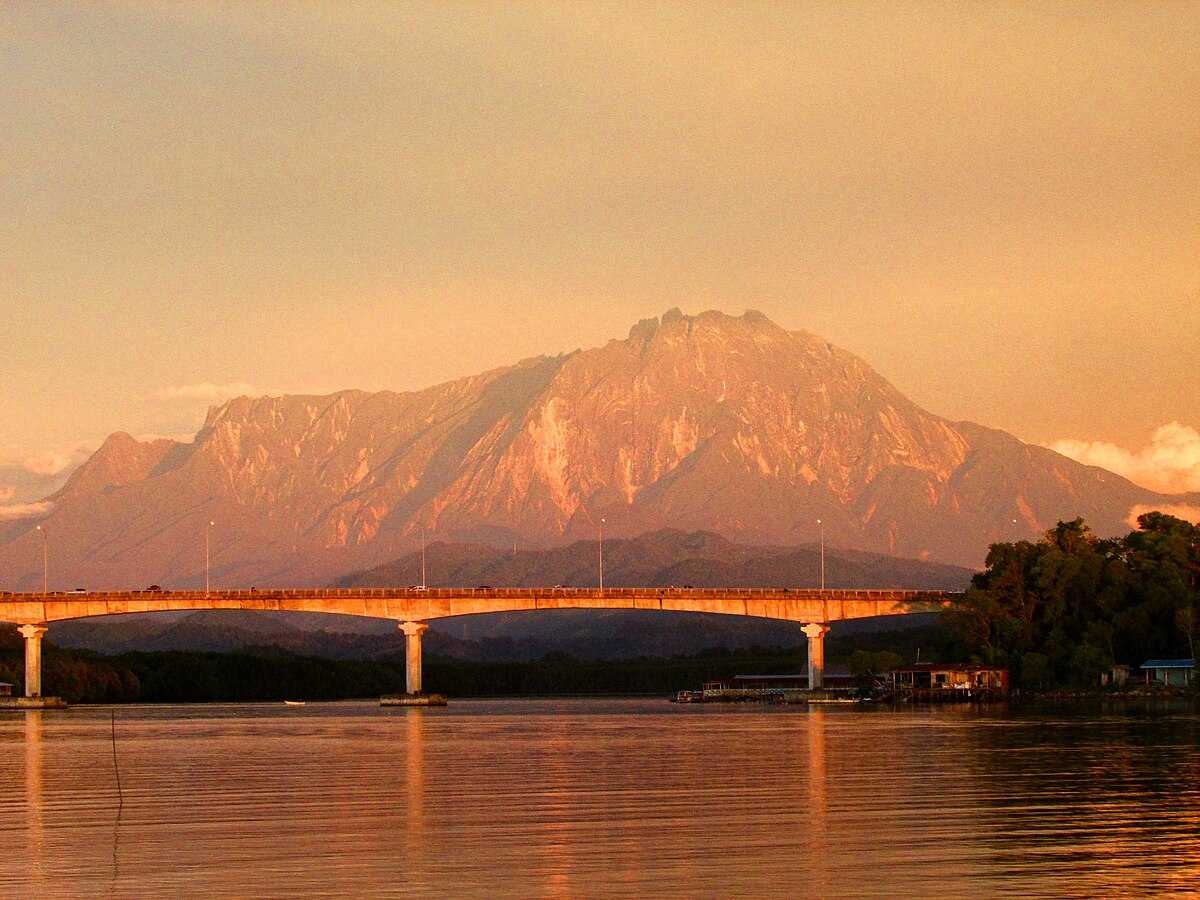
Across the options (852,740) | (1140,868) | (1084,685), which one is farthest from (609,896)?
(1084,685)

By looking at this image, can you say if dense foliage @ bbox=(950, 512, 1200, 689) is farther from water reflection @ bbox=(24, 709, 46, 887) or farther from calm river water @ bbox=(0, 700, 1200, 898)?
water reflection @ bbox=(24, 709, 46, 887)

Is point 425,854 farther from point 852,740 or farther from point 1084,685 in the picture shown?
point 1084,685

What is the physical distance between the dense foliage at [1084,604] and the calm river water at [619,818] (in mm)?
78925

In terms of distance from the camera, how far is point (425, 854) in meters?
37.7

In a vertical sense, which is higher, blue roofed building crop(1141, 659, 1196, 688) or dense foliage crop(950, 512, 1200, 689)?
dense foliage crop(950, 512, 1200, 689)

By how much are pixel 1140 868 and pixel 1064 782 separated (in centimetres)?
2239

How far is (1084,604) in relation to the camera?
175m

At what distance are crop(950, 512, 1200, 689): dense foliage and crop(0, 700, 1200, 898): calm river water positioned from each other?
259 ft

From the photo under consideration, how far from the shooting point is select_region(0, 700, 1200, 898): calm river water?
33219mm

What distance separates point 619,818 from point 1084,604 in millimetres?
138003

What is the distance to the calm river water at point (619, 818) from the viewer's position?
33219 millimetres

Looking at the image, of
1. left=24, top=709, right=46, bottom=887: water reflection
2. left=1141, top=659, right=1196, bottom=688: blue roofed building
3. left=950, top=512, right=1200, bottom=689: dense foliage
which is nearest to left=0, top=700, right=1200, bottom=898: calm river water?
left=24, top=709, right=46, bottom=887: water reflection

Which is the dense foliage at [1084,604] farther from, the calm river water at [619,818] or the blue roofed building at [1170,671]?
the calm river water at [619,818]

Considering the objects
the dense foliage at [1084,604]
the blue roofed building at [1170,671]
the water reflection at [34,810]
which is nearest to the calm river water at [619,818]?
the water reflection at [34,810]
